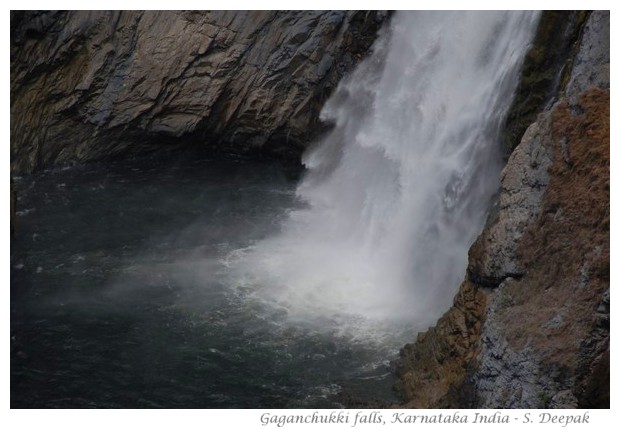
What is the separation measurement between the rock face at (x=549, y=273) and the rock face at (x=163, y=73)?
30.6 ft

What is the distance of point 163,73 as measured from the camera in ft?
70.5

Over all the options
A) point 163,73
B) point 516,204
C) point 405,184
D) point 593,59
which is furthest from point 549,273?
point 163,73

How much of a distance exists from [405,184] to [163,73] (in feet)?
21.8

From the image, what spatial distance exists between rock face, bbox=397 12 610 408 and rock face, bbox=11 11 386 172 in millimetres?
9334

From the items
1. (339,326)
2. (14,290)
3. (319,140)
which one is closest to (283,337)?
(339,326)

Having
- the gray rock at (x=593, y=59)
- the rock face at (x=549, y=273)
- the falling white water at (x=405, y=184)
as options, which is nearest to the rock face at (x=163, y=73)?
the falling white water at (x=405, y=184)

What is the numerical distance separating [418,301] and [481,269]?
316 centimetres

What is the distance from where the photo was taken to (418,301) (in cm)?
1619

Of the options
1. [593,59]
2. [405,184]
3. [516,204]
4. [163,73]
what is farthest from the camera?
[163,73]

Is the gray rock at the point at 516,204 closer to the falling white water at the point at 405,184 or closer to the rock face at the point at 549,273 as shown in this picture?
the rock face at the point at 549,273

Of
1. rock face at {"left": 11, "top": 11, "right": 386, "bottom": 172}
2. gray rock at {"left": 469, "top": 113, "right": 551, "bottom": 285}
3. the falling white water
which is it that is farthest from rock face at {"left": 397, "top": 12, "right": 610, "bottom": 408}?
rock face at {"left": 11, "top": 11, "right": 386, "bottom": 172}

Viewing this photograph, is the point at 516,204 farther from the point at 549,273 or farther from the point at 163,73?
the point at 163,73

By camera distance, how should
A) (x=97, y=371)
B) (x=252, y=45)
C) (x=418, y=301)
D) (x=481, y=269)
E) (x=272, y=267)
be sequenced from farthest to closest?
(x=252, y=45), (x=272, y=267), (x=418, y=301), (x=97, y=371), (x=481, y=269)
